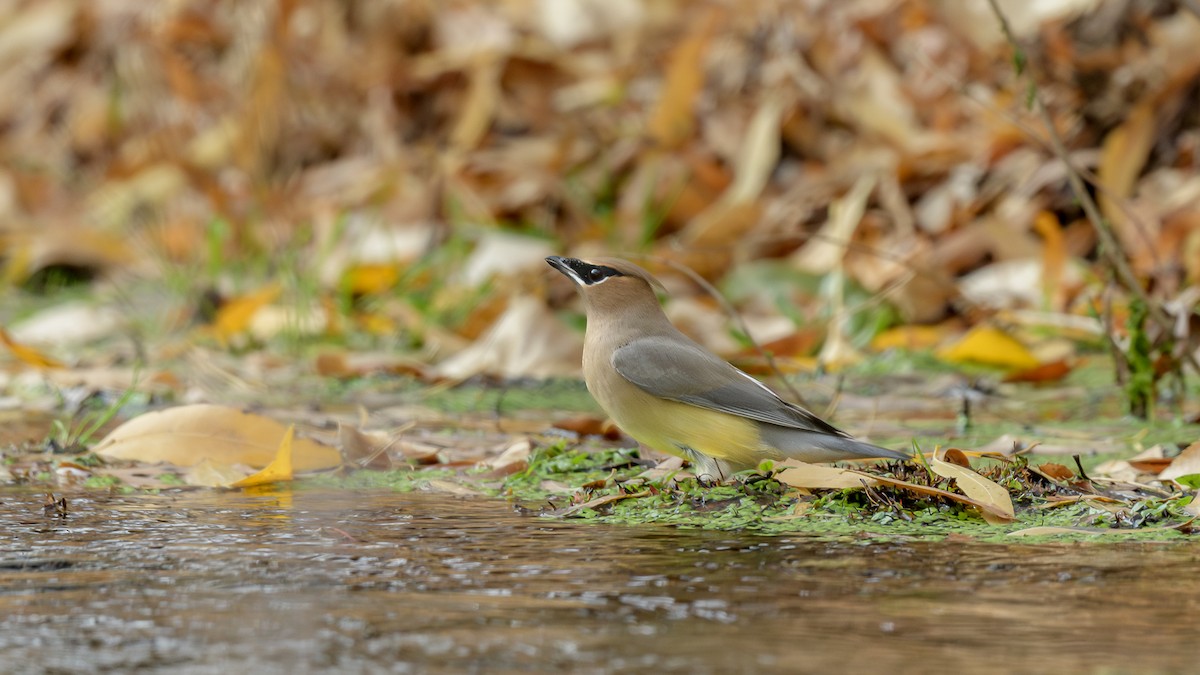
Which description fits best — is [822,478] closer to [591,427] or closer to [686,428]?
[686,428]

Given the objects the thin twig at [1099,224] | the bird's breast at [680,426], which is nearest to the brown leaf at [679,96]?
the thin twig at [1099,224]

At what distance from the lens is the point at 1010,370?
5078mm

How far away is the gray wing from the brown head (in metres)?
0.22

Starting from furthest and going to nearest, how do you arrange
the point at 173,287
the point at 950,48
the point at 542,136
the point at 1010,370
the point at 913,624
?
1. the point at 542,136
2. the point at 950,48
3. the point at 173,287
4. the point at 1010,370
5. the point at 913,624

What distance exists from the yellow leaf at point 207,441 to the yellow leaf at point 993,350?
7.57 ft

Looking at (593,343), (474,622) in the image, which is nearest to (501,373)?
(593,343)

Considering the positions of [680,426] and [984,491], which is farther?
[680,426]

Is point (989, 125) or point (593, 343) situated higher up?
point (989, 125)

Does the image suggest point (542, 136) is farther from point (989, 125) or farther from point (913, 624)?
point (913, 624)

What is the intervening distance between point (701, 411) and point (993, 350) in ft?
6.46

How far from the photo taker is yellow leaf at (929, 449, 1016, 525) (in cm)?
280

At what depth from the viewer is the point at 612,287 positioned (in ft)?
12.2

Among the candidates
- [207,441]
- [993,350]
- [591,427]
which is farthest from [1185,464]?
[207,441]

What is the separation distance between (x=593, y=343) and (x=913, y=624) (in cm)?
168
